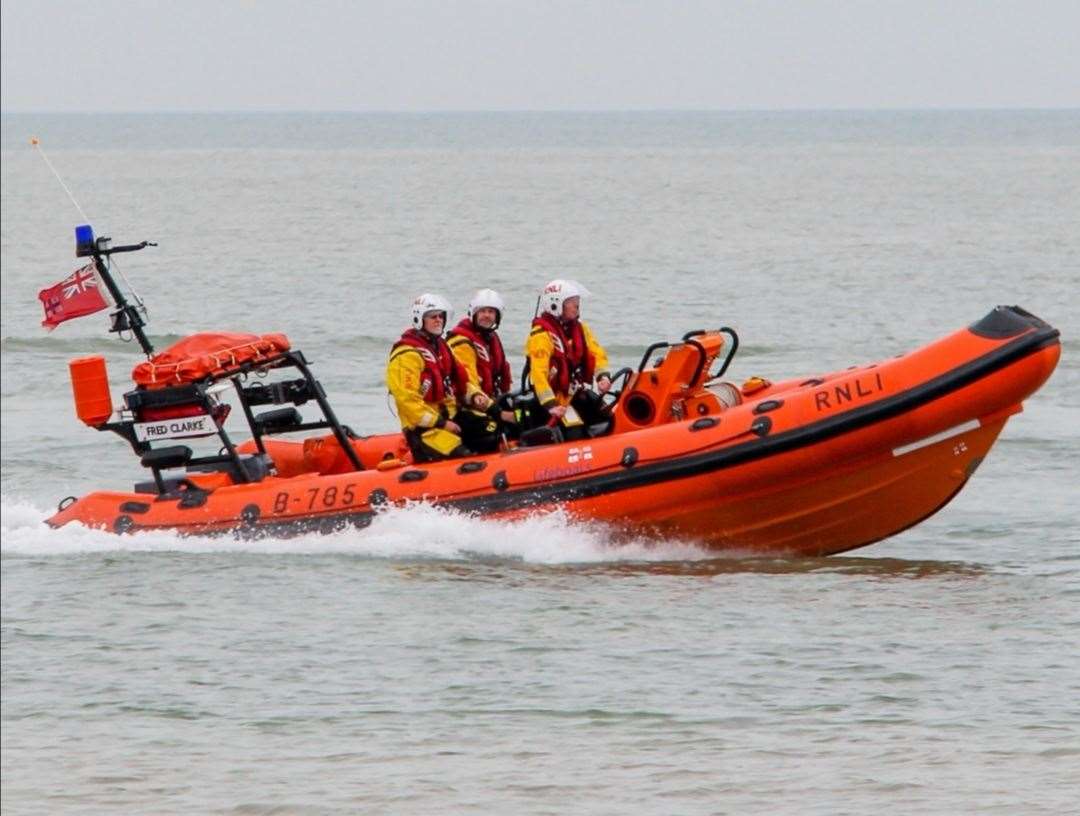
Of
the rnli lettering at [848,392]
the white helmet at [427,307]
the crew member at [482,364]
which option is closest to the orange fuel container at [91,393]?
the white helmet at [427,307]

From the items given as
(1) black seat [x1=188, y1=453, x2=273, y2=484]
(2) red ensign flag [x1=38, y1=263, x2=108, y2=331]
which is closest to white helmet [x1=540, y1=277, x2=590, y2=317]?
A: (1) black seat [x1=188, y1=453, x2=273, y2=484]

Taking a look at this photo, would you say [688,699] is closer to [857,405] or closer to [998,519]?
[857,405]

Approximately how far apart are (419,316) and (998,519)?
4.29 metres

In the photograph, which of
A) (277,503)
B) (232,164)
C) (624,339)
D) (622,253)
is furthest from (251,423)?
(232,164)

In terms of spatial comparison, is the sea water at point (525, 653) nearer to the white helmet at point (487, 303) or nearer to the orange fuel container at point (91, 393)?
the orange fuel container at point (91, 393)

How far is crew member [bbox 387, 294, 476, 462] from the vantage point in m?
12.5

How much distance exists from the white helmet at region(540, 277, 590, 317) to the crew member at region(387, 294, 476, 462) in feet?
2.00

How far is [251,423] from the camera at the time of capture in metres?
13.1

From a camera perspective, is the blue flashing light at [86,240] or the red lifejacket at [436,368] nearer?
the red lifejacket at [436,368]

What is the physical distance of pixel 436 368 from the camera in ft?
41.0

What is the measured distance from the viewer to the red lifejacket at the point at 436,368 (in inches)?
492

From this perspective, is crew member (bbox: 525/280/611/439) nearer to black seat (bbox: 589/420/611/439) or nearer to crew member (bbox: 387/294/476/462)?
black seat (bbox: 589/420/611/439)

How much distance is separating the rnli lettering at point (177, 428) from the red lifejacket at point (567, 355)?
2050 millimetres

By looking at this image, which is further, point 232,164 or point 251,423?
point 232,164
